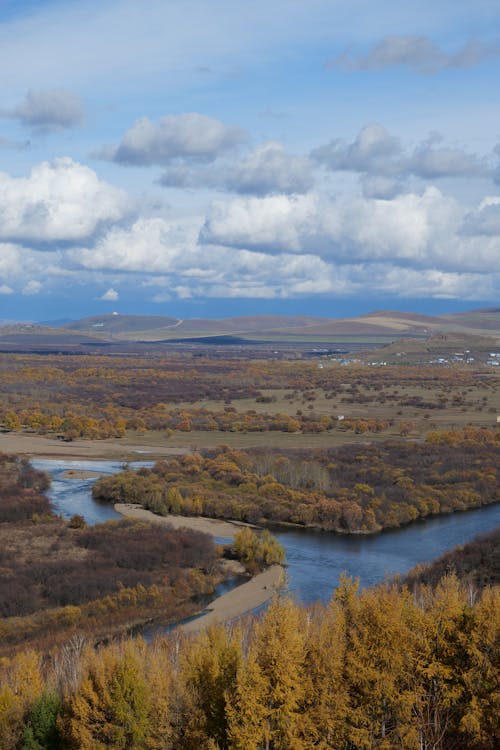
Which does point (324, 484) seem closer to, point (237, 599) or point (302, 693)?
point (237, 599)

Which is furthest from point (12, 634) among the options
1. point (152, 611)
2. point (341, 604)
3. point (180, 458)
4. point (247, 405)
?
point (247, 405)

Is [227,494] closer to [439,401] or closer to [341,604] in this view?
[341,604]

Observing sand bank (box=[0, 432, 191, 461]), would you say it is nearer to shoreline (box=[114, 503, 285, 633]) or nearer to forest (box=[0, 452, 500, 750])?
shoreline (box=[114, 503, 285, 633])

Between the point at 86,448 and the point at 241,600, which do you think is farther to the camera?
the point at 86,448

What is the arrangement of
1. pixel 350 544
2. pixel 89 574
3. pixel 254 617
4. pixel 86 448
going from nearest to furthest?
pixel 254 617 < pixel 89 574 < pixel 350 544 < pixel 86 448

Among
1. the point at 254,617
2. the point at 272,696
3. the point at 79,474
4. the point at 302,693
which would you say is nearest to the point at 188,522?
the point at 79,474

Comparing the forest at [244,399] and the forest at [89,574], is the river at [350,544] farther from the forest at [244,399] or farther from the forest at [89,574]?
the forest at [244,399]

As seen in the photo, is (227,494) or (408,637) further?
(227,494)
